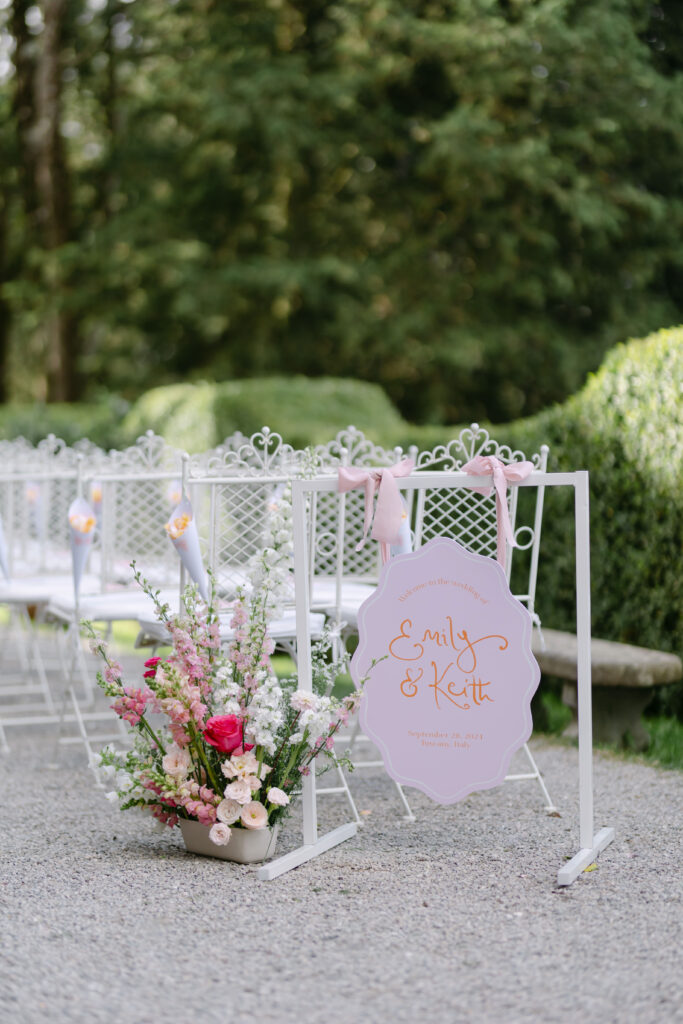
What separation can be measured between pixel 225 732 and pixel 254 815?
0.92 ft

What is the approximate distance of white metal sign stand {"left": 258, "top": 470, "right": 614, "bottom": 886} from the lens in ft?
12.1

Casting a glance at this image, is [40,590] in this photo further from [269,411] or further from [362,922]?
[269,411]

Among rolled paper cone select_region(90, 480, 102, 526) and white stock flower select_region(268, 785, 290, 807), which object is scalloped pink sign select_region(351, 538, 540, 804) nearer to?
white stock flower select_region(268, 785, 290, 807)

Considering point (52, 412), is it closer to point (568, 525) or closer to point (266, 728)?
point (568, 525)

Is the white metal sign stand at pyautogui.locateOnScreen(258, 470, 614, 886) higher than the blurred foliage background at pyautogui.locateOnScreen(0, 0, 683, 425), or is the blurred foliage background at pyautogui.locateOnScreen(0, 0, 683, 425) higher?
the blurred foliage background at pyautogui.locateOnScreen(0, 0, 683, 425)

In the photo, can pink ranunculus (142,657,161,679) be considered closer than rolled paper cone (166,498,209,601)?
Yes

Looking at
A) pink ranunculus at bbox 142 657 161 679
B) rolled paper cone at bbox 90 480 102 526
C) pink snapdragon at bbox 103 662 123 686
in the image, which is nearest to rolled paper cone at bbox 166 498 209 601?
pink ranunculus at bbox 142 657 161 679

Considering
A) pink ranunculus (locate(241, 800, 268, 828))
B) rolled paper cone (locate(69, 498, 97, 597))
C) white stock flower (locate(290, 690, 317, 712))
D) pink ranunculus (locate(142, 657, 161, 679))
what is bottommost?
pink ranunculus (locate(241, 800, 268, 828))

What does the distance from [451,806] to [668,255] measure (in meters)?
12.2

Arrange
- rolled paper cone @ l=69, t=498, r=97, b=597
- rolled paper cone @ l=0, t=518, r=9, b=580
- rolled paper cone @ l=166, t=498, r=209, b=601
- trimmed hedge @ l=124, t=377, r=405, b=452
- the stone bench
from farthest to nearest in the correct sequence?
trimmed hedge @ l=124, t=377, r=405, b=452, rolled paper cone @ l=0, t=518, r=9, b=580, the stone bench, rolled paper cone @ l=69, t=498, r=97, b=597, rolled paper cone @ l=166, t=498, r=209, b=601

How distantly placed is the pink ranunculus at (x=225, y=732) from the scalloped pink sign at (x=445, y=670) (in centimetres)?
40

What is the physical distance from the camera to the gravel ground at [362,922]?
2766mm

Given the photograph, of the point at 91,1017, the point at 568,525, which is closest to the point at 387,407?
the point at 568,525

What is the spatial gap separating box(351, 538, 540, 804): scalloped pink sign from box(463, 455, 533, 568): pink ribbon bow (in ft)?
0.34
